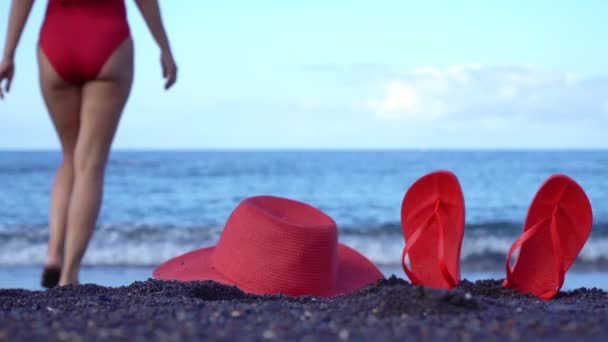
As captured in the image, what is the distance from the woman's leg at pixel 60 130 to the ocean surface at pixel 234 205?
2.40 m

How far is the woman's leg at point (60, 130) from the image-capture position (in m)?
3.34

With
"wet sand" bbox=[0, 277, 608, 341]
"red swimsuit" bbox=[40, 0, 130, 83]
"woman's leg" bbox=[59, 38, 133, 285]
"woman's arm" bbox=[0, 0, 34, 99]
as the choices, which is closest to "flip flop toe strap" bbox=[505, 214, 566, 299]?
"wet sand" bbox=[0, 277, 608, 341]

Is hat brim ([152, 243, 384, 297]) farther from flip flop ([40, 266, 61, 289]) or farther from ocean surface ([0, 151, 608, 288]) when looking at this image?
ocean surface ([0, 151, 608, 288])

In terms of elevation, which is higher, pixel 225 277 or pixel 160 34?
pixel 160 34

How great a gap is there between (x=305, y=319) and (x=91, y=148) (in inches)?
56.6

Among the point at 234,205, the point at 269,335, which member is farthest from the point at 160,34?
the point at 234,205

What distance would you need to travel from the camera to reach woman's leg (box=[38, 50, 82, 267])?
11.0 feet

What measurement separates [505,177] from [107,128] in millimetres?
19403

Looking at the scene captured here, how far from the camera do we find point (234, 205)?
14656mm

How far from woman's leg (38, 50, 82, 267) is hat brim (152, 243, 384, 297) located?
0.75m

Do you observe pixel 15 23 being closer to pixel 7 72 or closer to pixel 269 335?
pixel 7 72

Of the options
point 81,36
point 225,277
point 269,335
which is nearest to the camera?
point 269,335

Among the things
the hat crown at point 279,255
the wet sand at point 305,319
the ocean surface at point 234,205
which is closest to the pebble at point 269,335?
the wet sand at point 305,319

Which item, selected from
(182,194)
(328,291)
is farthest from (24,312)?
(182,194)
